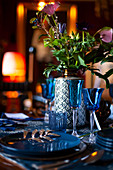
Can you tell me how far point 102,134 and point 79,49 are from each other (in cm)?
38

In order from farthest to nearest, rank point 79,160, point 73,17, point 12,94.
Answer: point 73,17
point 12,94
point 79,160

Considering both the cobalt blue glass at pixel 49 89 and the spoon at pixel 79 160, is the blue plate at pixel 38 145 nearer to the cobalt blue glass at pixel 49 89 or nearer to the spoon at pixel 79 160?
the spoon at pixel 79 160

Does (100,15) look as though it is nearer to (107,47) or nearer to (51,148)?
(107,47)

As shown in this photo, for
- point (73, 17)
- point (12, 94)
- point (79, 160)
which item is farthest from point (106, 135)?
point (73, 17)

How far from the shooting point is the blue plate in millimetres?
536

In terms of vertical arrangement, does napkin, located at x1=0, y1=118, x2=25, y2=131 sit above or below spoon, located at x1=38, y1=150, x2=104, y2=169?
above

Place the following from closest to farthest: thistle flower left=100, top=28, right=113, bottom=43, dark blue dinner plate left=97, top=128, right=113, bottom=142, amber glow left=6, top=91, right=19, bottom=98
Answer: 1. dark blue dinner plate left=97, top=128, right=113, bottom=142
2. thistle flower left=100, top=28, right=113, bottom=43
3. amber glow left=6, top=91, right=19, bottom=98

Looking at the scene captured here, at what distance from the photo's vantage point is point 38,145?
1.94 feet

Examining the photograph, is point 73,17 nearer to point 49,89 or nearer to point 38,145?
point 49,89

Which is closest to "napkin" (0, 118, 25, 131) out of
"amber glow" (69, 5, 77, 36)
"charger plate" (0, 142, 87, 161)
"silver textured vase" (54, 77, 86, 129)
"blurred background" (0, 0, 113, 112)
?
"silver textured vase" (54, 77, 86, 129)

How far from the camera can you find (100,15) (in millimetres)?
4840

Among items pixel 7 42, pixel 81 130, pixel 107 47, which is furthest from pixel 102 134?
pixel 7 42

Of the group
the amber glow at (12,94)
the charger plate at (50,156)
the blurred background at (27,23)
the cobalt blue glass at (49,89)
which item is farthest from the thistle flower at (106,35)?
the blurred background at (27,23)

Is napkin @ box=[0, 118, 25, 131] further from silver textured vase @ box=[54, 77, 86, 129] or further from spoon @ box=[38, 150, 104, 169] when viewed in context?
spoon @ box=[38, 150, 104, 169]
